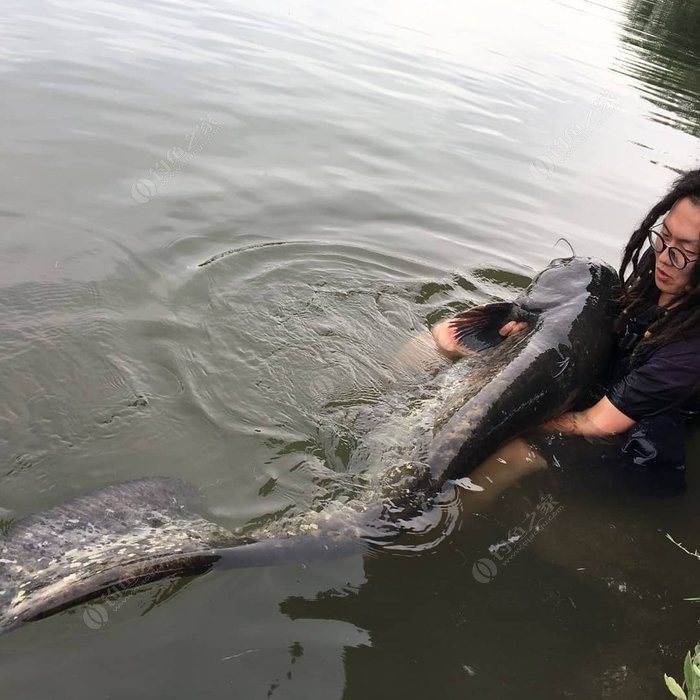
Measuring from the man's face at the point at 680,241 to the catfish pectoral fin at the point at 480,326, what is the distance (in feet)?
3.20

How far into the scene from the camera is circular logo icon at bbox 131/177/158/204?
538 cm

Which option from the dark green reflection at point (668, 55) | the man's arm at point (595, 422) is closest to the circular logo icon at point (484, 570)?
the man's arm at point (595, 422)

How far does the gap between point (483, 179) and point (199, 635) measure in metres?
6.43

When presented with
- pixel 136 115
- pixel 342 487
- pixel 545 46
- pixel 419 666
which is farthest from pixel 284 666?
pixel 545 46

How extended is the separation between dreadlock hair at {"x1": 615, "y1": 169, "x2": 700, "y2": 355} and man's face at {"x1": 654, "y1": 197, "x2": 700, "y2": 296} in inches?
1.6

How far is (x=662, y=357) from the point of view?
11.2 feet

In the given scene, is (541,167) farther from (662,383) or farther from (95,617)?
(95,617)

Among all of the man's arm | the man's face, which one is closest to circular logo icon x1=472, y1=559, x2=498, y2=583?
the man's arm

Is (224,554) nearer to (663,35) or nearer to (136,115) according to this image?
(136,115)

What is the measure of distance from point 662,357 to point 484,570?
→ 1.51 metres

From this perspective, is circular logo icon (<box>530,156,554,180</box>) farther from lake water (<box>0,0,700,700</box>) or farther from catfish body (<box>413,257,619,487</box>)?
catfish body (<box>413,257,619,487</box>)

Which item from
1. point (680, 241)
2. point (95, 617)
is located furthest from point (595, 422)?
point (95, 617)

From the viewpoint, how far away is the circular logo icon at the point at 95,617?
2297mm

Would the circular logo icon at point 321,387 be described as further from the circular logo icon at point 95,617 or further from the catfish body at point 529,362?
the circular logo icon at point 95,617
